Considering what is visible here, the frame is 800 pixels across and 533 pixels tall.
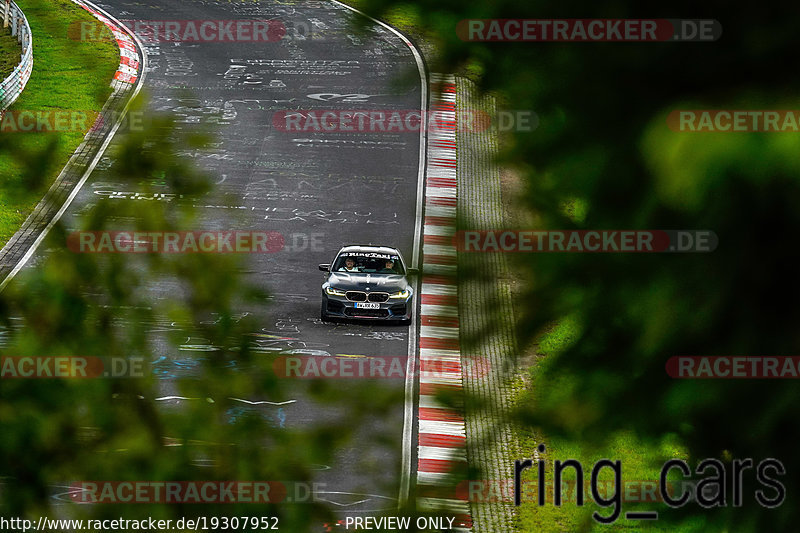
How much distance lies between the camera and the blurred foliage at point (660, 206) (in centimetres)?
180

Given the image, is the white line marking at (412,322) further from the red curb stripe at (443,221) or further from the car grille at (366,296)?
the car grille at (366,296)

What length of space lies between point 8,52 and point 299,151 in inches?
432

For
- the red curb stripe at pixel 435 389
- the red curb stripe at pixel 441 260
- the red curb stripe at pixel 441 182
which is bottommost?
the red curb stripe at pixel 441 182

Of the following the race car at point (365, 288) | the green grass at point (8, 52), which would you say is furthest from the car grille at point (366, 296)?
the green grass at point (8, 52)

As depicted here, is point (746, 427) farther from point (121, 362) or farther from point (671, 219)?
point (121, 362)

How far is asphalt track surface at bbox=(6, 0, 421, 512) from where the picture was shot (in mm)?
23922

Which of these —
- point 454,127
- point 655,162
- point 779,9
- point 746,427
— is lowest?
point 454,127

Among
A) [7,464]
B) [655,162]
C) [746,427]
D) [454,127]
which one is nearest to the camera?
[655,162]

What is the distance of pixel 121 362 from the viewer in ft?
10.1

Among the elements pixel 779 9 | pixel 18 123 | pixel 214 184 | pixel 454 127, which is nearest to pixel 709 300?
pixel 779 9

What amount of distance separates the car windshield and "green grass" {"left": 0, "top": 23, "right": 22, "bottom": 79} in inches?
650

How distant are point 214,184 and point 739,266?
1583 millimetres

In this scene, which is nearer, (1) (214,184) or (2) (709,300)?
(2) (709,300)

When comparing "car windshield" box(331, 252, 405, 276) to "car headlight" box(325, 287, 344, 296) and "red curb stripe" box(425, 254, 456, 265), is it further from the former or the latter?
"red curb stripe" box(425, 254, 456, 265)
